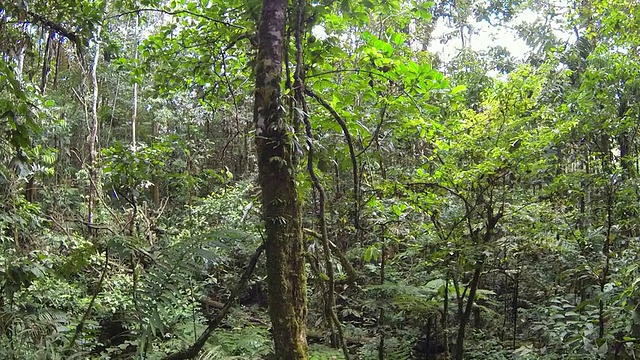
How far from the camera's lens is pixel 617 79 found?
419cm

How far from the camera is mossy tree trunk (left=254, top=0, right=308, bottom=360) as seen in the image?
1.85 metres

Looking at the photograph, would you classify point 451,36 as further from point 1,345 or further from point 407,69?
point 1,345

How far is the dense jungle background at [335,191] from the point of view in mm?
2273

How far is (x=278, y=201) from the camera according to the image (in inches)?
75.0

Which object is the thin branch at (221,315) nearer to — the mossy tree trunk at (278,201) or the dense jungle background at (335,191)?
the dense jungle background at (335,191)

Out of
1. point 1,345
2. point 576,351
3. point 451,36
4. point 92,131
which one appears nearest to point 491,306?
point 576,351

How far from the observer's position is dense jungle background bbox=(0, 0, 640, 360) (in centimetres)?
227

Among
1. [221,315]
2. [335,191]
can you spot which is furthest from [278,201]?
[335,191]

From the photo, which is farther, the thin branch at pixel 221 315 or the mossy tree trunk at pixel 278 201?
the thin branch at pixel 221 315

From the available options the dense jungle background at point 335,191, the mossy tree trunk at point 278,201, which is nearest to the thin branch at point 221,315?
the dense jungle background at point 335,191

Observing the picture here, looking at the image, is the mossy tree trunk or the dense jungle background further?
the dense jungle background

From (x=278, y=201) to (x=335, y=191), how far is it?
2968 mm

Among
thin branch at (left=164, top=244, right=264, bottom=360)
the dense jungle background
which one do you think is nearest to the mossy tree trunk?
the dense jungle background

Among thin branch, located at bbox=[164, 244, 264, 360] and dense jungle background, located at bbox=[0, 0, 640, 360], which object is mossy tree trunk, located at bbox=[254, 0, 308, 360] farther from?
thin branch, located at bbox=[164, 244, 264, 360]
